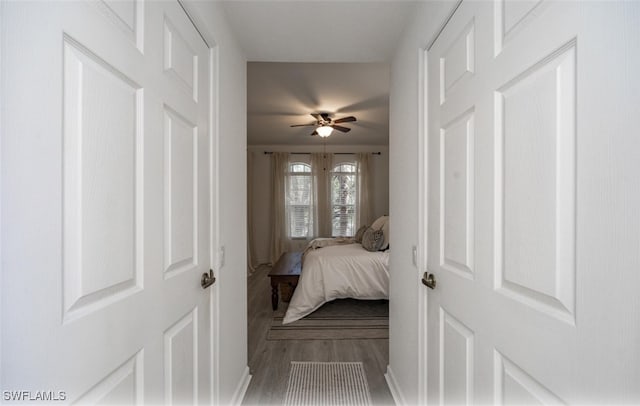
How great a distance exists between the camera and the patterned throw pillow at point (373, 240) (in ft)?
12.1

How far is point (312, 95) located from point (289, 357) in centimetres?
277

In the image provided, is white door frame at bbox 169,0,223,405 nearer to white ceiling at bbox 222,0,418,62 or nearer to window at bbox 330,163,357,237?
white ceiling at bbox 222,0,418,62

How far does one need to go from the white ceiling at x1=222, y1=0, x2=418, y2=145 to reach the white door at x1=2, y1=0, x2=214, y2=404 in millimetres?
608

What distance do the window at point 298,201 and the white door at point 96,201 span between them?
Result: 5067mm

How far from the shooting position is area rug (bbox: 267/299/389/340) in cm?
273

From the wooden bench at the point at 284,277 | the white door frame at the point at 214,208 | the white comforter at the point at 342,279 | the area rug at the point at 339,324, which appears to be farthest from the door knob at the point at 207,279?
the wooden bench at the point at 284,277

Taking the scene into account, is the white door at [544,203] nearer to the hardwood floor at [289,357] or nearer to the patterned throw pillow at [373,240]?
the hardwood floor at [289,357]

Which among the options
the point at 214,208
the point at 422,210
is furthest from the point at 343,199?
the point at 214,208

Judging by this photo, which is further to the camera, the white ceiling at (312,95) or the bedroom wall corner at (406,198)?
the white ceiling at (312,95)

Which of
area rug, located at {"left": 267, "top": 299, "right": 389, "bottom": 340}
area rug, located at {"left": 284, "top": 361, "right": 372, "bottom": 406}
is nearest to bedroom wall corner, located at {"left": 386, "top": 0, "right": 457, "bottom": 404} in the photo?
area rug, located at {"left": 284, "top": 361, "right": 372, "bottom": 406}

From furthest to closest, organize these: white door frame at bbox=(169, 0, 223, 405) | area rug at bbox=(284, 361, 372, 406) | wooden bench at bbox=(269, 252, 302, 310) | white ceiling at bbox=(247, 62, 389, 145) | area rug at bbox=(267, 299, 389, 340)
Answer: wooden bench at bbox=(269, 252, 302, 310), white ceiling at bbox=(247, 62, 389, 145), area rug at bbox=(267, 299, 389, 340), area rug at bbox=(284, 361, 372, 406), white door frame at bbox=(169, 0, 223, 405)

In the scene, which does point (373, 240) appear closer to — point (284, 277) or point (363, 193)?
point (284, 277)

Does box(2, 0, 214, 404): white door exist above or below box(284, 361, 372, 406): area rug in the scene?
above

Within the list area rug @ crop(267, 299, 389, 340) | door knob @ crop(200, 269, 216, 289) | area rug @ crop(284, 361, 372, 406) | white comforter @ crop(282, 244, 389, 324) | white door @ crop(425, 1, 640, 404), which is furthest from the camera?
white comforter @ crop(282, 244, 389, 324)
